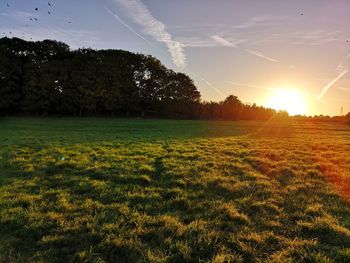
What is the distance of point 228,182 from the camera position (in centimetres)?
Result: 1084

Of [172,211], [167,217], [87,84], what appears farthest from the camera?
[87,84]

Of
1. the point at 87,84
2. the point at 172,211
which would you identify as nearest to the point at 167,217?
the point at 172,211

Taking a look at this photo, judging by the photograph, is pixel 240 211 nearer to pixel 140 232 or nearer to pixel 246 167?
pixel 140 232

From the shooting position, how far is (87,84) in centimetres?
6216

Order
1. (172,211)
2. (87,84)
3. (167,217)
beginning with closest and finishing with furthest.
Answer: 1. (167,217)
2. (172,211)
3. (87,84)

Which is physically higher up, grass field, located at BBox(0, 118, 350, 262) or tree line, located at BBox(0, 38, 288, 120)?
tree line, located at BBox(0, 38, 288, 120)

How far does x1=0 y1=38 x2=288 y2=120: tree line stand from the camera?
195ft

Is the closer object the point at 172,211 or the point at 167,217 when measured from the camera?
the point at 167,217

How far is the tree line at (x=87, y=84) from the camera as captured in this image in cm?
5950

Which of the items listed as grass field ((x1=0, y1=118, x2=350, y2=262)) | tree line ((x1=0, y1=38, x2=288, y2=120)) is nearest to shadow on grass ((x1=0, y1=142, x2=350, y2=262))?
grass field ((x1=0, y1=118, x2=350, y2=262))

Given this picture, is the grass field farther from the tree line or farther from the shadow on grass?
the tree line

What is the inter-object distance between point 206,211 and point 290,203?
2577 mm

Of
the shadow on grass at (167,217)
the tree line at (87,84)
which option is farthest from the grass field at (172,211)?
the tree line at (87,84)

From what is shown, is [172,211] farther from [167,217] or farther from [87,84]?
[87,84]
